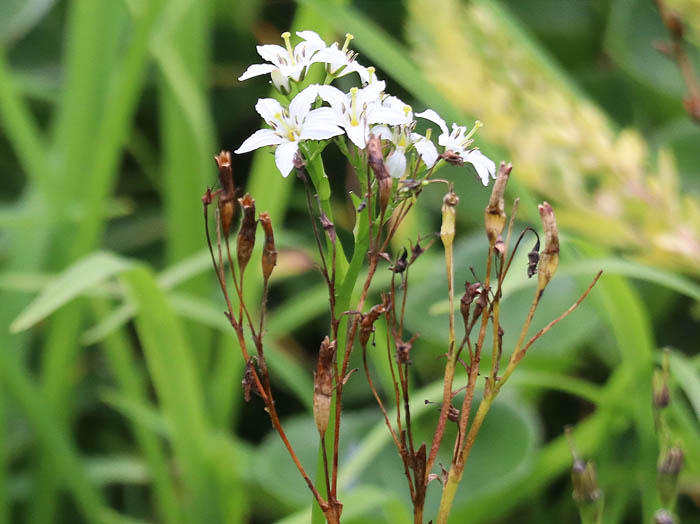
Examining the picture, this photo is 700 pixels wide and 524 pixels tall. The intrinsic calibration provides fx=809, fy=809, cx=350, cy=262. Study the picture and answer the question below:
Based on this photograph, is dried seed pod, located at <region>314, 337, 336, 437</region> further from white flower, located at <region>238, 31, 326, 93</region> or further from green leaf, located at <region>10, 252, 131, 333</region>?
green leaf, located at <region>10, 252, 131, 333</region>

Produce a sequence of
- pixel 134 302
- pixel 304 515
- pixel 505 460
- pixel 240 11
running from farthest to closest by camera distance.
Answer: pixel 240 11 < pixel 505 460 < pixel 134 302 < pixel 304 515

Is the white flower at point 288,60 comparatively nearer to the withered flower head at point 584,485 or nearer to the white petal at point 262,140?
the white petal at point 262,140

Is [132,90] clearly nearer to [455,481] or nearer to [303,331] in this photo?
[303,331]

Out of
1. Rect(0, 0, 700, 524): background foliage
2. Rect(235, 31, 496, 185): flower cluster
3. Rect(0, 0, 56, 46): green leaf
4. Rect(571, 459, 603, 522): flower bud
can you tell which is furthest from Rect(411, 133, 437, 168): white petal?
Rect(0, 0, 56, 46): green leaf

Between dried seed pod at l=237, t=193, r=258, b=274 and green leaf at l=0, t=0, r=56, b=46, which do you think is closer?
dried seed pod at l=237, t=193, r=258, b=274

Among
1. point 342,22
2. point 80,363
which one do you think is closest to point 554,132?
point 342,22

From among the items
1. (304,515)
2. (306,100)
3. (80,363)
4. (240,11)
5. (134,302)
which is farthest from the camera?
(240,11)

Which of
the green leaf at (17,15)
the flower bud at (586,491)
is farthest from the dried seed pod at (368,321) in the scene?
the green leaf at (17,15)
